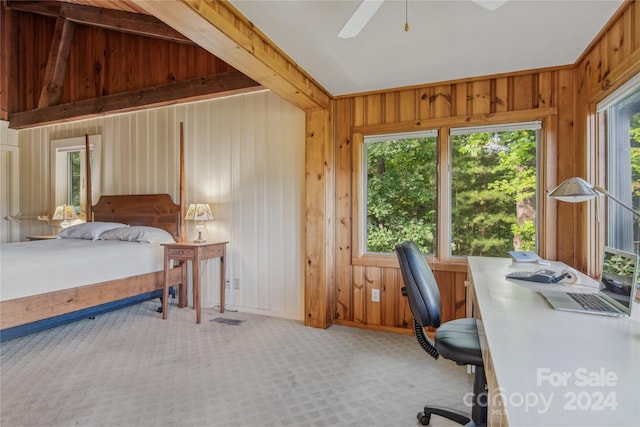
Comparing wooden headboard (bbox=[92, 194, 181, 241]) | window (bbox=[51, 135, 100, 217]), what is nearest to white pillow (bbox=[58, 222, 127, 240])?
wooden headboard (bbox=[92, 194, 181, 241])

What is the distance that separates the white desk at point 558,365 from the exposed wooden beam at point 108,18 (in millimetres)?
4097

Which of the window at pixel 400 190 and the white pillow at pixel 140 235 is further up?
the window at pixel 400 190

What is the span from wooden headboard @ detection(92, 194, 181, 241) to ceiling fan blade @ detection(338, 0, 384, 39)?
314 cm

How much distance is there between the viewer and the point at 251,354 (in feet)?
8.66

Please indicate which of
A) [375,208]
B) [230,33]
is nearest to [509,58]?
[375,208]

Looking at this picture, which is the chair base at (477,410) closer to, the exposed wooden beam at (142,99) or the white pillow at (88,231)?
the exposed wooden beam at (142,99)

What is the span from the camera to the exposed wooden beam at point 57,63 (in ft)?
15.6

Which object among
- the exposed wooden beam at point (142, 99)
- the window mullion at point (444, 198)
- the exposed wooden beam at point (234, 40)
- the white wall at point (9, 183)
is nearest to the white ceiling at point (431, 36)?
the exposed wooden beam at point (234, 40)

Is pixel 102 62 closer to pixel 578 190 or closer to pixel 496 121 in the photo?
pixel 496 121

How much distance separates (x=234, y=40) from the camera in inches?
76.5

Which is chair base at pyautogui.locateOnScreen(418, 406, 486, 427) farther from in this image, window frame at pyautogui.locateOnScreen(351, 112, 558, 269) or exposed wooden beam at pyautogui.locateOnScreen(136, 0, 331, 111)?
exposed wooden beam at pyautogui.locateOnScreen(136, 0, 331, 111)

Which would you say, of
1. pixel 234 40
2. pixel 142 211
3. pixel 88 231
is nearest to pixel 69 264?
pixel 88 231

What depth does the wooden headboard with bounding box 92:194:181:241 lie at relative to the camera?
405 cm

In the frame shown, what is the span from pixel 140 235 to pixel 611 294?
3.98 metres
